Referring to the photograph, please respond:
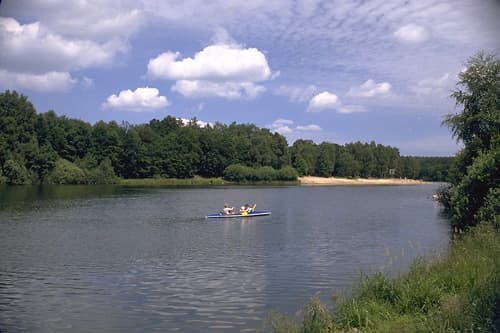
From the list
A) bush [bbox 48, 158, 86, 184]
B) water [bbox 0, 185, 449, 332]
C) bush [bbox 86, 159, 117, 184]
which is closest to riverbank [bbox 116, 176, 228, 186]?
bush [bbox 86, 159, 117, 184]

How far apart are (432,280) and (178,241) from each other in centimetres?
1692

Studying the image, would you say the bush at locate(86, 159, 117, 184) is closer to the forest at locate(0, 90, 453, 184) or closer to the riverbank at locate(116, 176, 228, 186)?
the forest at locate(0, 90, 453, 184)

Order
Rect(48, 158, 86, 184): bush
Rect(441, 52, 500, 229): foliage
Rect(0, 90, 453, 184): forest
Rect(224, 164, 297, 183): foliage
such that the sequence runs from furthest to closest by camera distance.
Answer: Rect(224, 164, 297, 183): foliage
Rect(48, 158, 86, 184): bush
Rect(0, 90, 453, 184): forest
Rect(441, 52, 500, 229): foliage

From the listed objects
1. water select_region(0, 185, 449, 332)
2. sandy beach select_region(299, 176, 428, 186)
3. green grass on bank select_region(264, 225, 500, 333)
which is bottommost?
water select_region(0, 185, 449, 332)

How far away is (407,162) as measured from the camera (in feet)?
517

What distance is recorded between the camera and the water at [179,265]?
499 inches

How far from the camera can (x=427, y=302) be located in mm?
9398

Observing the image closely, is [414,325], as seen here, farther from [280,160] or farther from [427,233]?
[280,160]

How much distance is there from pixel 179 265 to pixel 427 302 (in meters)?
11.4

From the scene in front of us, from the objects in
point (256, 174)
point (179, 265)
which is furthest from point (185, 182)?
point (179, 265)

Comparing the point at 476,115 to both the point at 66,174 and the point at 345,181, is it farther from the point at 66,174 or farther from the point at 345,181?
the point at 345,181

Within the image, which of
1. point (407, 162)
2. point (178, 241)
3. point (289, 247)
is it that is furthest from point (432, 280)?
point (407, 162)

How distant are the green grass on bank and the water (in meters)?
2.41

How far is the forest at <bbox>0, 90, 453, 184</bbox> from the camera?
82375 mm
